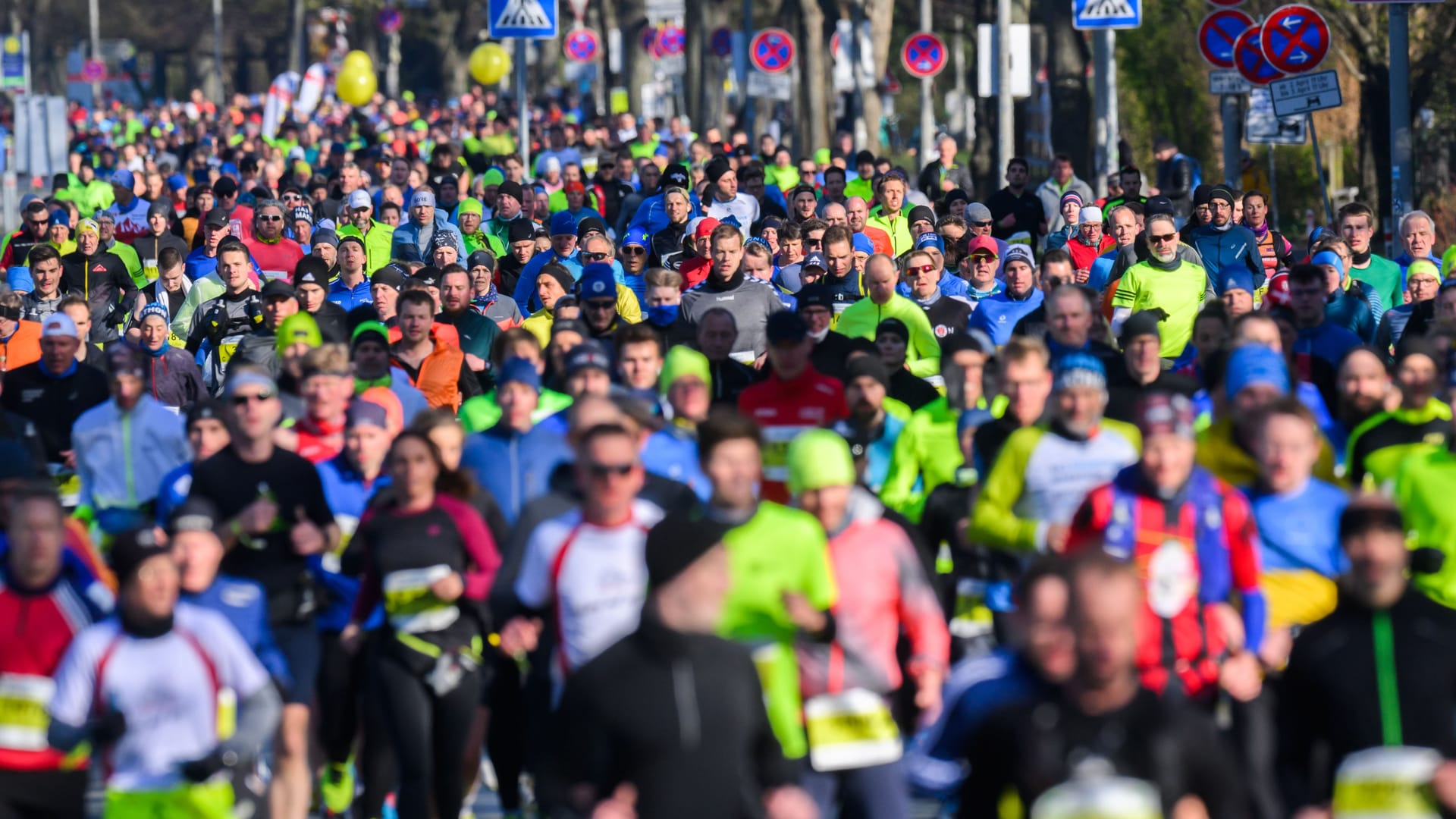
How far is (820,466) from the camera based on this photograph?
23.1 feet

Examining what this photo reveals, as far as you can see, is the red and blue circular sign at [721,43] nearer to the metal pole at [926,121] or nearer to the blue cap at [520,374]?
the metal pole at [926,121]

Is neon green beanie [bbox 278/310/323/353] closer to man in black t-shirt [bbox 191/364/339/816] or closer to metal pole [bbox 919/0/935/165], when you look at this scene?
man in black t-shirt [bbox 191/364/339/816]

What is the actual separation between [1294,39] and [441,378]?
853 centimetres

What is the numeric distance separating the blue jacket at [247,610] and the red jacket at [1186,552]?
248 cm

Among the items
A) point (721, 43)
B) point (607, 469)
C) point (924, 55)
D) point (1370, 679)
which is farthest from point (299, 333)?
point (721, 43)

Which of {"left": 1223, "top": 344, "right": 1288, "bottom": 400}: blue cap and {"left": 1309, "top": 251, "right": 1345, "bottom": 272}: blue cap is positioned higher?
{"left": 1309, "top": 251, "right": 1345, "bottom": 272}: blue cap

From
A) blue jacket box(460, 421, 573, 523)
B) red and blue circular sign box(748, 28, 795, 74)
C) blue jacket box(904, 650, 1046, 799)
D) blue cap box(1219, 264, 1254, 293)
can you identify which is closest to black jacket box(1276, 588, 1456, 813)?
blue jacket box(904, 650, 1046, 799)

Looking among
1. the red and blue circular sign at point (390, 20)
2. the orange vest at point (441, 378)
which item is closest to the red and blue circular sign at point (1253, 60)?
the orange vest at point (441, 378)

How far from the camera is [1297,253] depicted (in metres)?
22.5

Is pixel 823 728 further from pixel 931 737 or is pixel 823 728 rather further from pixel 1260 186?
pixel 1260 186

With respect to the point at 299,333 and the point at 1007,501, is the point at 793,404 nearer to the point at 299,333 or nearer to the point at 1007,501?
the point at 1007,501

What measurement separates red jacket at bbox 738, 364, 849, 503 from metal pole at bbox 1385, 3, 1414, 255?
845 centimetres

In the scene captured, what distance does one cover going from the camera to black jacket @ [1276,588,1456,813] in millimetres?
6090

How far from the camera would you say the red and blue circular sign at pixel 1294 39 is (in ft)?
59.3
